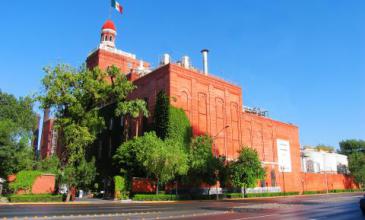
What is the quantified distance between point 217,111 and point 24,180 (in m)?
29.3

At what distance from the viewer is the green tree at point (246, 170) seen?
141 ft

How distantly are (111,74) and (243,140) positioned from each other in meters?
27.2

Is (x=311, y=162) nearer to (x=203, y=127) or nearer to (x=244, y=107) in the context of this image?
(x=244, y=107)

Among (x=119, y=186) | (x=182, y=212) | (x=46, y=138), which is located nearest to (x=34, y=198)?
(x=119, y=186)

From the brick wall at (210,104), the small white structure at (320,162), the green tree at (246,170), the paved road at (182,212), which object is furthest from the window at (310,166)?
the paved road at (182,212)

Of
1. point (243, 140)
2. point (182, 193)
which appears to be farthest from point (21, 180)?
point (243, 140)

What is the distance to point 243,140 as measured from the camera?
57.9 meters

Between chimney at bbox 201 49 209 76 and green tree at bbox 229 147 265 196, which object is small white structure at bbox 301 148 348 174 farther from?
green tree at bbox 229 147 265 196

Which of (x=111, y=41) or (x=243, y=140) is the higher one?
(x=111, y=41)

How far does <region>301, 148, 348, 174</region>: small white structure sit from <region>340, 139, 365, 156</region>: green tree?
32.1 metres

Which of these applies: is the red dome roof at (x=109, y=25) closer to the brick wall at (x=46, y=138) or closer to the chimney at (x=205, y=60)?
the chimney at (x=205, y=60)

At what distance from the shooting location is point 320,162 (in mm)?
82000

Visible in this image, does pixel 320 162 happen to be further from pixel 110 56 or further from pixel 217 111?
pixel 110 56

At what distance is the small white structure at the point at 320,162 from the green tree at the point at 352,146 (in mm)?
32147
